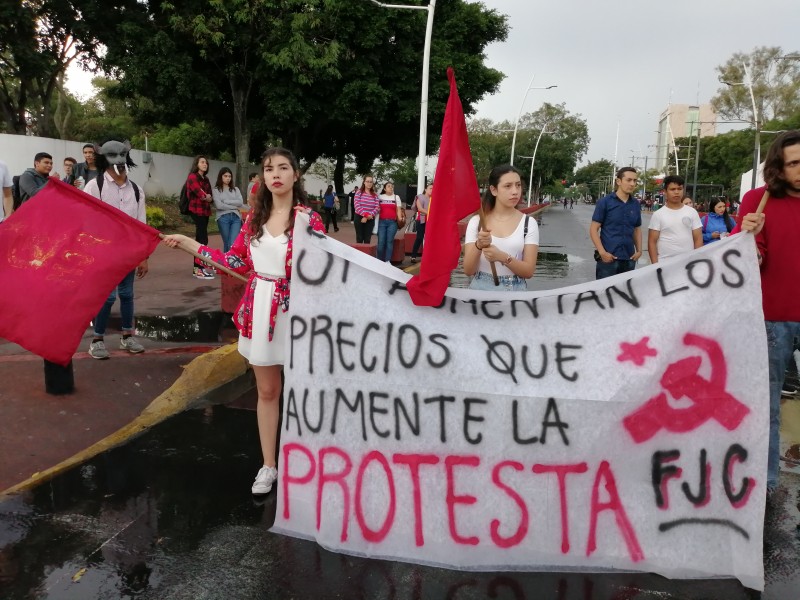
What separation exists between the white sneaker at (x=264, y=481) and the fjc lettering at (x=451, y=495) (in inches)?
20.4

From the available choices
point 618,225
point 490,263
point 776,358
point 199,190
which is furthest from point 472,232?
point 199,190

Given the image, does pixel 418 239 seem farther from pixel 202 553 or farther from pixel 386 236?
pixel 202 553

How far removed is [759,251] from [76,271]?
138 inches

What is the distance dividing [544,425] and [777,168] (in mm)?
1801

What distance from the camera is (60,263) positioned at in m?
3.72

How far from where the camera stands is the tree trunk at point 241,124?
84.5ft

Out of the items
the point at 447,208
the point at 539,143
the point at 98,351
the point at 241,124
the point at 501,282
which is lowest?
the point at 98,351

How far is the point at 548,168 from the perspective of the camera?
272ft

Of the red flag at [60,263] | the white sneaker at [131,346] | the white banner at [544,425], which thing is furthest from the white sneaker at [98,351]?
the white banner at [544,425]

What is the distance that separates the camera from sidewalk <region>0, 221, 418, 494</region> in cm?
418

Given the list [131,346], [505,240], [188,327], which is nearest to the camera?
[505,240]

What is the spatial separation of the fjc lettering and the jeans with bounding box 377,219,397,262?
9238 mm

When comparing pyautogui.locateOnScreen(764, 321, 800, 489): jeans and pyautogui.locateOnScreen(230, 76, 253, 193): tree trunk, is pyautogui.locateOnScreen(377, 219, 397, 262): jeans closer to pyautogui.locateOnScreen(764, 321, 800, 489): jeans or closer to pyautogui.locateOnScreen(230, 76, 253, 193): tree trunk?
pyautogui.locateOnScreen(764, 321, 800, 489): jeans

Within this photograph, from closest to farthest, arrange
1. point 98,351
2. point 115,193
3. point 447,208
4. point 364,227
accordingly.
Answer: point 447,208 < point 115,193 < point 98,351 < point 364,227
